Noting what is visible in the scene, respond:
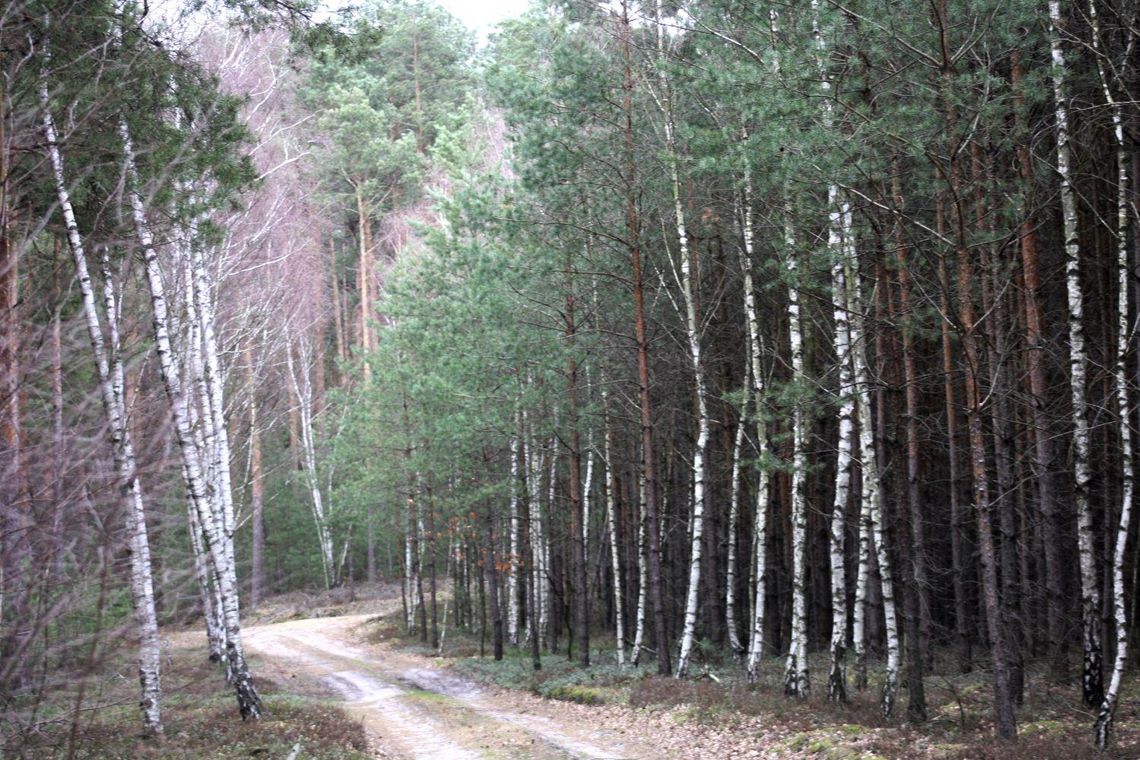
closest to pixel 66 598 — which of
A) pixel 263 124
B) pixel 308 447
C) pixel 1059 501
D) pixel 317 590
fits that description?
pixel 1059 501

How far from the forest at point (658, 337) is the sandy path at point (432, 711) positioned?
6.53ft

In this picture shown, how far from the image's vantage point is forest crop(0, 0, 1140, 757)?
6637 mm

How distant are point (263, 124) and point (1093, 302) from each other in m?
16.2

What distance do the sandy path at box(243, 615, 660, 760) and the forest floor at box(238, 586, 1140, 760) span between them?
0.11ft

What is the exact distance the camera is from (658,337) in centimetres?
Answer: 1780

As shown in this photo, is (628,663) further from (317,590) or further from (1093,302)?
(317,590)

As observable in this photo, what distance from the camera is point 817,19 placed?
1016cm

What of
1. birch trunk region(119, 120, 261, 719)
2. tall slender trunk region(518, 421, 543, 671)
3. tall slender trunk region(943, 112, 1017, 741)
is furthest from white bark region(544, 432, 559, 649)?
tall slender trunk region(943, 112, 1017, 741)

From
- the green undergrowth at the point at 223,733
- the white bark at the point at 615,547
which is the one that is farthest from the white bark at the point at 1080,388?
the white bark at the point at 615,547

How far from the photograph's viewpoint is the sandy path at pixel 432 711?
458 inches

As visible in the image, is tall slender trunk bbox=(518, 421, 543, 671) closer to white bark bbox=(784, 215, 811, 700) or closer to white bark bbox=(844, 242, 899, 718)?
white bark bbox=(784, 215, 811, 700)

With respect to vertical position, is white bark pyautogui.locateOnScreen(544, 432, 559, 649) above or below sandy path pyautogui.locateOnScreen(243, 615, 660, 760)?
above

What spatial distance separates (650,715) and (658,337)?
23.8 ft

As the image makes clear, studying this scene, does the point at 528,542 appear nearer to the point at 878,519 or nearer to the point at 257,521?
the point at 878,519
